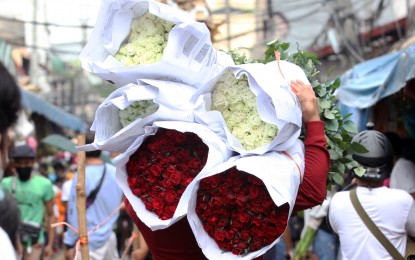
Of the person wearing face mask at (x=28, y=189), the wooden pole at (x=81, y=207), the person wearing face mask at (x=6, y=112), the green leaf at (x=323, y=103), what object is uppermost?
the person wearing face mask at (x=6, y=112)

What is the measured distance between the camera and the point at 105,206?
309 inches

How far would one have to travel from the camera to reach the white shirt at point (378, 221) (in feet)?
15.9

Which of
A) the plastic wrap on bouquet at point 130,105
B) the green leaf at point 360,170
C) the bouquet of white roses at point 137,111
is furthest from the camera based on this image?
the green leaf at point 360,170

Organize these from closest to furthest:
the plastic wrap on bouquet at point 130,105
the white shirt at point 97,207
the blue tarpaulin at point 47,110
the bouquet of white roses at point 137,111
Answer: the plastic wrap on bouquet at point 130,105 → the bouquet of white roses at point 137,111 → the white shirt at point 97,207 → the blue tarpaulin at point 47,110

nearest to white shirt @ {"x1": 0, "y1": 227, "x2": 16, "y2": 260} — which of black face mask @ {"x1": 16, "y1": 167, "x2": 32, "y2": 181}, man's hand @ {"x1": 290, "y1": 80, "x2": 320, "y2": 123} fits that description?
man's hand @ {"x1": 290, "y1": 80, "x2": 320, "y2": 123}

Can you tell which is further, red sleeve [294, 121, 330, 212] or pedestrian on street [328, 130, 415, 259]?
pedestrian on street [328, 130, 415, 259]

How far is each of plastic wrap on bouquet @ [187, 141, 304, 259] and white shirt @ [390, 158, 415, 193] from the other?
12.5ft

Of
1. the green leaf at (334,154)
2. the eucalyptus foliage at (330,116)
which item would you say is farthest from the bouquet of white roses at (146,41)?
the green leaf at (334,154)

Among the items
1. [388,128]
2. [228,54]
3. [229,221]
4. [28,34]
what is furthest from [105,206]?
[28,34]

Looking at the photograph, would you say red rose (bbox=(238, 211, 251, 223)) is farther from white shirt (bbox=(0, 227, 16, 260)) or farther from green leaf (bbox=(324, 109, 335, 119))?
white shirt (bbox=(0, 227, 16, 260))

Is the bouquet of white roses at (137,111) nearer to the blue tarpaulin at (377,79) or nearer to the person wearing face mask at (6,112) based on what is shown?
the person wearing face mask at (6,112)

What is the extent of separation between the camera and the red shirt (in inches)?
120

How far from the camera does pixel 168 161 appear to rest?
10.1 feet

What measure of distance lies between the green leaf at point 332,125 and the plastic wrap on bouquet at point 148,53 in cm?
64
